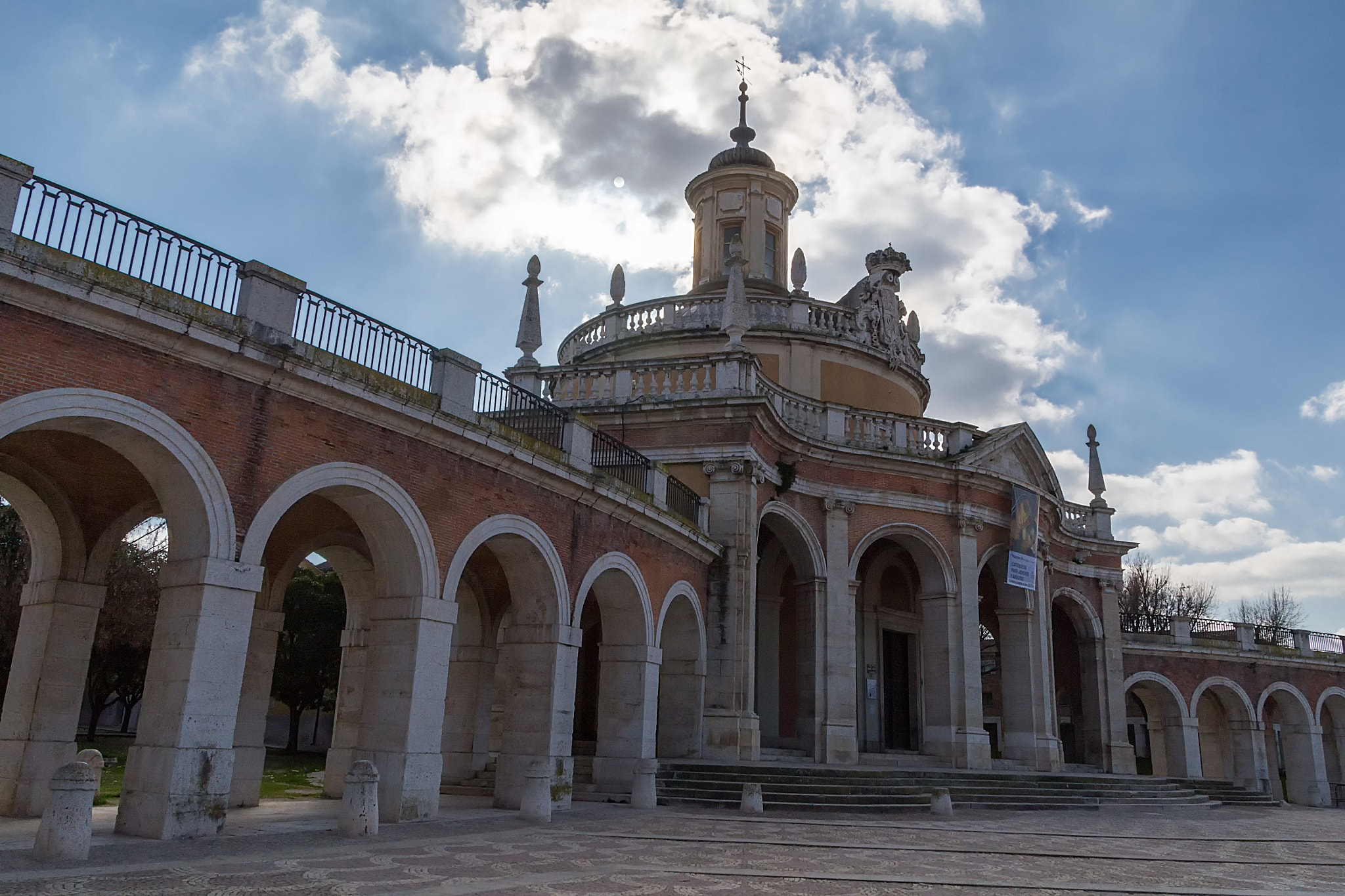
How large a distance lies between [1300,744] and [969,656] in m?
23.6

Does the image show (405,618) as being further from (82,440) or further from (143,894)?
(143,894)

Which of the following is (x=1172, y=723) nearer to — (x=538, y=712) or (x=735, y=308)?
(x=735, y=308)

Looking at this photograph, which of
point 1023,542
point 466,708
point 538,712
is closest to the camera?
point 538,712

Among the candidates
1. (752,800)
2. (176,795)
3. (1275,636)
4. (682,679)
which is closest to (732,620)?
(682,679)

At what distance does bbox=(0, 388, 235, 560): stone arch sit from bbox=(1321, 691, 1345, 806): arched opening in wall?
4341 centimetres

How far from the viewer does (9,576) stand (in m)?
27.5

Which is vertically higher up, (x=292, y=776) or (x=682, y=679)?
(x=682, y=679)

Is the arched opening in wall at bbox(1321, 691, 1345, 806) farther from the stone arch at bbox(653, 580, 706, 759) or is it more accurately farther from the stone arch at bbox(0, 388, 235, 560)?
the stone arch at bbox(0, 388, 235, 560)

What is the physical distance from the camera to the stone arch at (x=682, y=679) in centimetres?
1962

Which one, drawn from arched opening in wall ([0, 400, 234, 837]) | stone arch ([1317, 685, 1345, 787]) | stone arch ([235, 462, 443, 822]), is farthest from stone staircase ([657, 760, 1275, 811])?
stone arch ([1317, 685, 1345, 787])

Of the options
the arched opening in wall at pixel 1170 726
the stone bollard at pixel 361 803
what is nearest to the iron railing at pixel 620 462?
the stone bollard at pixel 361 803

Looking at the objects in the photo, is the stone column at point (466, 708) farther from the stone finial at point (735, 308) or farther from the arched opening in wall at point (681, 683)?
the stone finial at point (735, 308)

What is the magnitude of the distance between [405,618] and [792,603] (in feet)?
47.3

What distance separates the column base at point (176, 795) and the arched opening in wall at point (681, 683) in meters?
10.3
